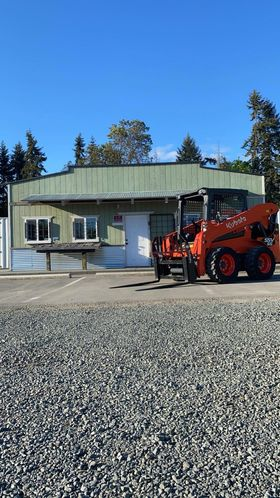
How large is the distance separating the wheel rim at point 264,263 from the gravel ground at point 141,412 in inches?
295

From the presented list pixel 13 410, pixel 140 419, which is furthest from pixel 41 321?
pixel 140 419

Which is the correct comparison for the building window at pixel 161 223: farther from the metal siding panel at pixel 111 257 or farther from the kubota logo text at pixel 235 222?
the kubota logo text at pixel 235 222

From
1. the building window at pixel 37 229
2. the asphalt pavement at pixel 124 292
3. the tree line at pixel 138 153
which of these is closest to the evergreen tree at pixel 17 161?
the tree line at pixel 138 153

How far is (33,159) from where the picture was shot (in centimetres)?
6400

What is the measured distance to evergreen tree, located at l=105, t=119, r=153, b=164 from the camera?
59.7 meters

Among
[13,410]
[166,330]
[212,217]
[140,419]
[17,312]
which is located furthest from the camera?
[212,217]

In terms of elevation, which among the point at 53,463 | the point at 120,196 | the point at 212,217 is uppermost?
the point at 120,196

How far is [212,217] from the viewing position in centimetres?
1309

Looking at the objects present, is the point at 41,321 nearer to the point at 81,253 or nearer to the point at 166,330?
the point at 166,330

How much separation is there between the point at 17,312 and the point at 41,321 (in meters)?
1.46

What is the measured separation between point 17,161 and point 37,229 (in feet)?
138

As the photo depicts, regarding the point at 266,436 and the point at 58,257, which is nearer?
the point at 266,436

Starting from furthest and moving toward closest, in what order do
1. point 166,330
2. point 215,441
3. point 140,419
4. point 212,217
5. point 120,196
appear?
point 120,196 < point 212,217 < point 166,330 < point 140,419 < point 215,441

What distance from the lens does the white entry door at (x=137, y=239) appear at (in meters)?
21.1
